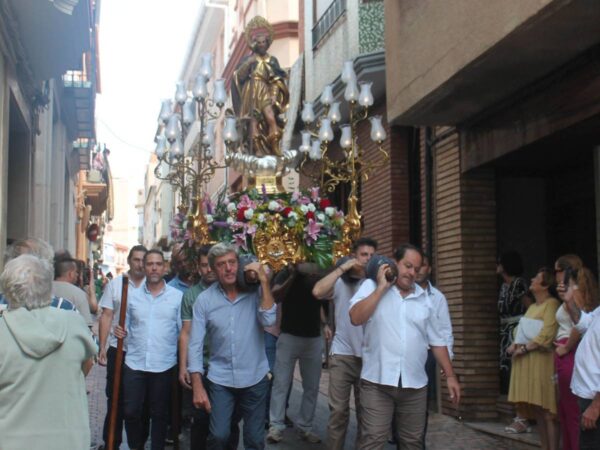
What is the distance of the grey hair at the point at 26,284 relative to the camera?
4.78m

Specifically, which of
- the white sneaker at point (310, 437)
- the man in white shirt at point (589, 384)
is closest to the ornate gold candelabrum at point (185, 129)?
the white sneaker at point (310, 437)

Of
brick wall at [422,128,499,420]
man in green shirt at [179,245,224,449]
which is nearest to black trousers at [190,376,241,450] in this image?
man in green shirt at [179,245,224,449]

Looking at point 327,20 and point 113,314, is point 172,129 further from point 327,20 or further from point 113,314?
point 327,20

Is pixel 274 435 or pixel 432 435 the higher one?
pixel 274 435

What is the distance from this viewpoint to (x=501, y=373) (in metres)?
10.8

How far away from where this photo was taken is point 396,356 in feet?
20.7

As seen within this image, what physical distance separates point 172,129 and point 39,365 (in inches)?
238

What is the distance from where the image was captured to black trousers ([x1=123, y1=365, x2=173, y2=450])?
7.79m

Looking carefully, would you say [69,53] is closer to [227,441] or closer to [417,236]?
[417,236]

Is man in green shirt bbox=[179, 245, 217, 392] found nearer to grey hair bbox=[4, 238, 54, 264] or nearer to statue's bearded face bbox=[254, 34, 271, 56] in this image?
grey hair bbox=[4, 238, 54, 264]

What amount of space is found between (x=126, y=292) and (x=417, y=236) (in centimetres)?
706

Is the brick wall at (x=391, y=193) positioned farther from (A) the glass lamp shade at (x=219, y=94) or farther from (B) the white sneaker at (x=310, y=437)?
(B) the white sneaker at (x=310, y=437)

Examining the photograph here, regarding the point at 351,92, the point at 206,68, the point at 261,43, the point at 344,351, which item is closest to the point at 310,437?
the point at 344,351

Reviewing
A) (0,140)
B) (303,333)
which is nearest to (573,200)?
(303,333)
